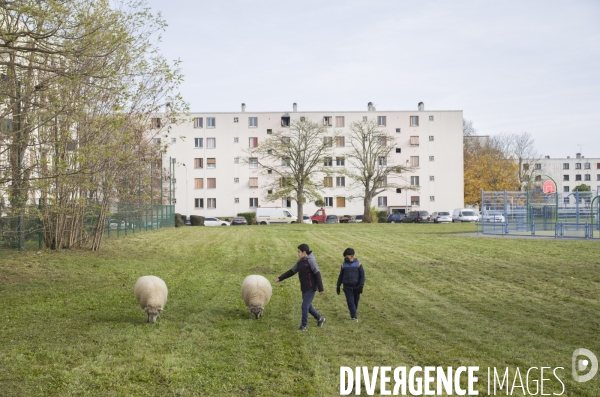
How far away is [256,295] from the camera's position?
12039 mm

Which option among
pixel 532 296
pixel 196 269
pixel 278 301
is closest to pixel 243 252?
pixel 196 269

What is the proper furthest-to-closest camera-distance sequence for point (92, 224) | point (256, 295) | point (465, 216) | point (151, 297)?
point (465, 216)
point (92, 224)
point (256, 295)
point (151, 297)

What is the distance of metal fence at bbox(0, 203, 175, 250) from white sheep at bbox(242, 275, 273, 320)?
305 inches

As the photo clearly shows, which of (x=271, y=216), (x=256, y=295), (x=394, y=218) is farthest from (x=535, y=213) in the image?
(x=256, y=295)

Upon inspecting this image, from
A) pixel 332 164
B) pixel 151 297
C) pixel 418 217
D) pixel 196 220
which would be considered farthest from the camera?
pixel 332 164

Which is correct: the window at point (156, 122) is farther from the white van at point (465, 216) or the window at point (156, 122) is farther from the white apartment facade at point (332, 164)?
the white apartment facade at point (332, 164)

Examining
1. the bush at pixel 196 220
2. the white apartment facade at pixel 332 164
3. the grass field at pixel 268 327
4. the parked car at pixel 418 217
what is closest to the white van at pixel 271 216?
the bush at pixel 196 220

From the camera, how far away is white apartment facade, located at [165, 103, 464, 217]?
270 ft

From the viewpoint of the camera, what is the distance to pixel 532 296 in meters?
14.8

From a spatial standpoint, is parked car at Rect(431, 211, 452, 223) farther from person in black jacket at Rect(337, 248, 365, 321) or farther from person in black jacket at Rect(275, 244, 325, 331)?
person in black jacket at Rect(275, 244, 325, 331)

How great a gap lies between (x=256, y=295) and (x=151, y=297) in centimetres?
197

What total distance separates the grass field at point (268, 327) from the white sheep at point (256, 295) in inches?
10.8

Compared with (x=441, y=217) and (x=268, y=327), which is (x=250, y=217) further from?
(x=268, y=327)

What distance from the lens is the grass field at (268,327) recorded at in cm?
795
